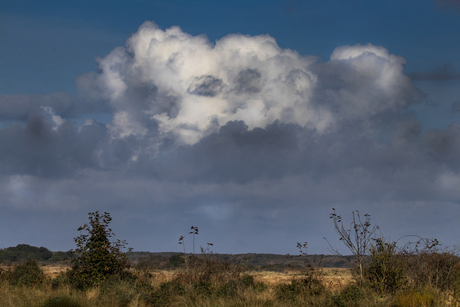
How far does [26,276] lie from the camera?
2648 cm

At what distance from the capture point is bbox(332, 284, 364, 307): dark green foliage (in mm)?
17406

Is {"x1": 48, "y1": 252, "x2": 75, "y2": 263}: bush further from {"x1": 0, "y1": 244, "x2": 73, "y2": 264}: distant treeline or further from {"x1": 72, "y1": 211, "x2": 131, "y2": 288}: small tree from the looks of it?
{"x1": 72, "y1": 211, "x2": 131, "y2": 288}: small tree

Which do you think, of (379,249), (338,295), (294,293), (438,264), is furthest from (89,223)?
(438,264)

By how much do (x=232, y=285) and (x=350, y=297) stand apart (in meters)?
5.67

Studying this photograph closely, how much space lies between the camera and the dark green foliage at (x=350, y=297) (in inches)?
685

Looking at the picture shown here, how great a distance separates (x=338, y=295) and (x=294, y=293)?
2.66m

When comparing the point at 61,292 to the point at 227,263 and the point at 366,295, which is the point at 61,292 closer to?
the point at 227,263

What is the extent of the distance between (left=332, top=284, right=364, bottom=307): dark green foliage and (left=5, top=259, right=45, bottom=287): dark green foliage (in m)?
16.6

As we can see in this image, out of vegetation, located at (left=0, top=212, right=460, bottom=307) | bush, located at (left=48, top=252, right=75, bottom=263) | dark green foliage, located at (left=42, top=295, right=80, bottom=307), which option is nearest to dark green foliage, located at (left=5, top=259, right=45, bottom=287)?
vegetation, located at (left=0, top=212, right=460, bottom=307)

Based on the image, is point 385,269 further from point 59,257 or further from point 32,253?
point 32,253

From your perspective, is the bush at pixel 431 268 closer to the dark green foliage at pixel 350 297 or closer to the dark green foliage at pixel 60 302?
the dark green foliage at pixel 350 297

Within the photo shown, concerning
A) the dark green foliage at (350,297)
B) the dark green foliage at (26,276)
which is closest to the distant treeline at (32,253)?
the dark green foliage at (26,276)

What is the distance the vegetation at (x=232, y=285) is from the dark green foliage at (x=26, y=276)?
1.31m

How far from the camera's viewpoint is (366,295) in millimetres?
18094
